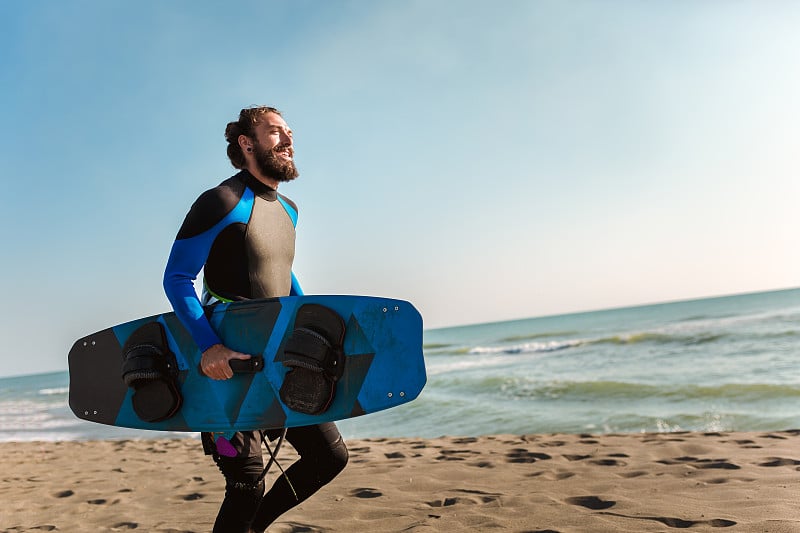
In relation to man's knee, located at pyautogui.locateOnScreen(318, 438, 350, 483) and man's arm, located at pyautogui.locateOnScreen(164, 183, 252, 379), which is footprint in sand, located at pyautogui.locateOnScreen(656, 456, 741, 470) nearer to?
man's knee, located at pyautogui.locateOnScreen(318, 438, 350, 483)

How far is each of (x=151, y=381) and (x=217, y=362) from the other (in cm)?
36

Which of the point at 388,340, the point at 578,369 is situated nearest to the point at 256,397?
the point at 388,340

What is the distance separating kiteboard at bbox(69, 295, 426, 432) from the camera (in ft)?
7.48

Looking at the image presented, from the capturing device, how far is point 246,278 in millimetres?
2412

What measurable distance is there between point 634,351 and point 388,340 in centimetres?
1638

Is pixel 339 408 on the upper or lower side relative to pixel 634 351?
upper

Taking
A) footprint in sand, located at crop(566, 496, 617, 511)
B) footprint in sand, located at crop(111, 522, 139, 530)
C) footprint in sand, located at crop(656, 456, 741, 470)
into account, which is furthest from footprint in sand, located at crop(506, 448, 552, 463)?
footprint in sand, located at crop(111, 522, 139, 530)

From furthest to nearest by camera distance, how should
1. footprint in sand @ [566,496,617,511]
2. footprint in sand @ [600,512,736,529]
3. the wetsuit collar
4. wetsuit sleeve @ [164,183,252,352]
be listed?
footprint in sand @ [566,496,617,511] → footprint in sand @ [600,512,736,529] → the wetsuit collar → wetsuit sleeve @ [164,183,252,352]

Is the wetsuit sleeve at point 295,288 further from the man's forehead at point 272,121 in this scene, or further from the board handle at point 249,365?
the man's forehead at point 272,121

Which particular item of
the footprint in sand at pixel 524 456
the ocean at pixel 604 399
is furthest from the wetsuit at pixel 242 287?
the ocean at pixel 604 399

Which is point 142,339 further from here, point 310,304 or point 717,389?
point 717,389

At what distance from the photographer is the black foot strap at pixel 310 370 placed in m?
2.26

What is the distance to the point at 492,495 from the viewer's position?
384 cm

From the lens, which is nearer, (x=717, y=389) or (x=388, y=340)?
(x=388, y=340)
